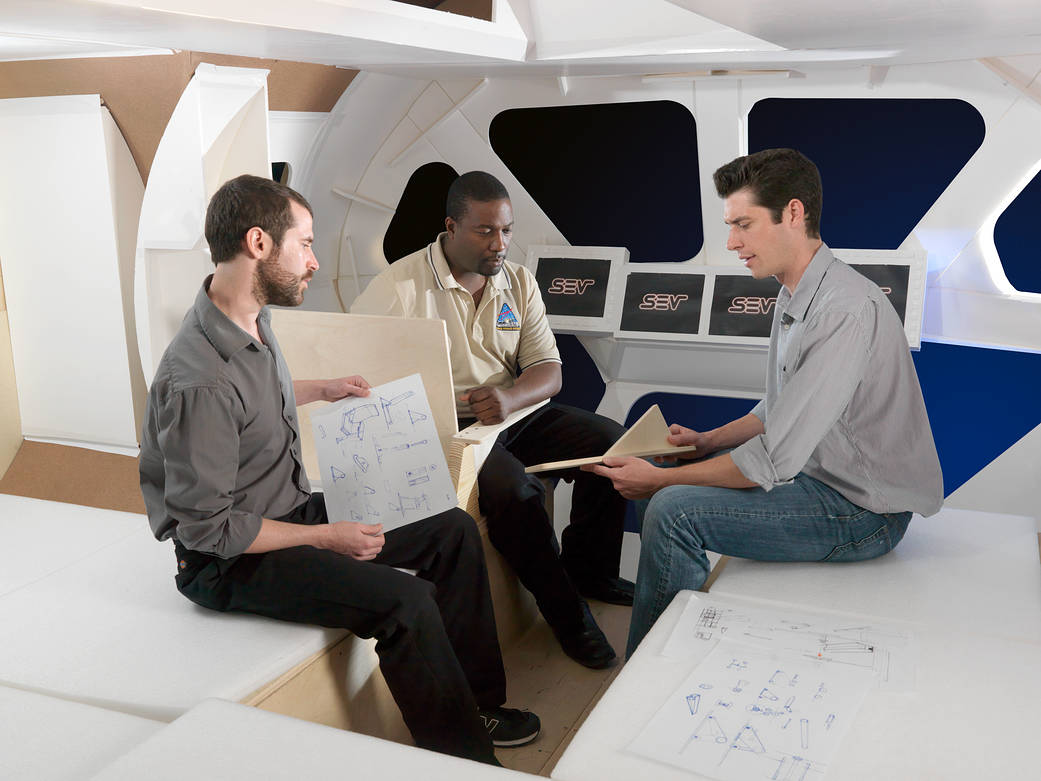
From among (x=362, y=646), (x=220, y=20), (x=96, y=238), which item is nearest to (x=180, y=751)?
(x=362, y=646)

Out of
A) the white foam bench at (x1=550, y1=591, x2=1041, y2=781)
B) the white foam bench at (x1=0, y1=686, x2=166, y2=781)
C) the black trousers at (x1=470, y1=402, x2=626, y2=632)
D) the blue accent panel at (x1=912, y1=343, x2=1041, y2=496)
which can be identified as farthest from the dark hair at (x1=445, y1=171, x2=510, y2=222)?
the white foam bench at (x1=0, y1=686, x2=166, y2=781)

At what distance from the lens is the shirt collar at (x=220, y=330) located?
1994 millimetres

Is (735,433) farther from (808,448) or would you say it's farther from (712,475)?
(808,448)

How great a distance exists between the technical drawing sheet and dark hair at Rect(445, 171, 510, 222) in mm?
894

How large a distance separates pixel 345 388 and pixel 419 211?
74.5 inches

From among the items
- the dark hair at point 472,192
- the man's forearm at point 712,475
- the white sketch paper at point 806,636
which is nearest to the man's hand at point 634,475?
the man's forearm at point 712,475

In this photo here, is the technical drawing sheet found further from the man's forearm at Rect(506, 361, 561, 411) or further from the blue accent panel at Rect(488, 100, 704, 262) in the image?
the blue accent panel at Rect(488, 100, 704, 262)

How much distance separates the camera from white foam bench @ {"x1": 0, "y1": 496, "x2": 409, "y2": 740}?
177 centimetres

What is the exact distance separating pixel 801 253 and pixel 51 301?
2492 mm

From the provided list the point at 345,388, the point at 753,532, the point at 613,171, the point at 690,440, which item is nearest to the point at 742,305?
the point at 613,171

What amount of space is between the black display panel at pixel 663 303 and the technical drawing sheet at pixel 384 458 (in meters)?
1.53

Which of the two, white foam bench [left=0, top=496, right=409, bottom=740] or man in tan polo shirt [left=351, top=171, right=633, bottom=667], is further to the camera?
man in tan polo shirt [left=351, top=171, right=633, bottom=667]

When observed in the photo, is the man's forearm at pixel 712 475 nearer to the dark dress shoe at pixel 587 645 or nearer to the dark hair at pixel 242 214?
the dark dress shoe at pixel 587 645

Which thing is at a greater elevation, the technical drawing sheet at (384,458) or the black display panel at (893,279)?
the black display panel at (893,279)
